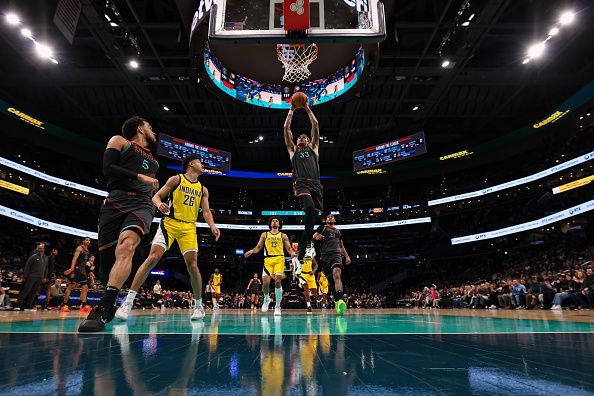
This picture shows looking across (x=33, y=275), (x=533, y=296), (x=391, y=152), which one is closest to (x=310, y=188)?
(x=33, y=275)

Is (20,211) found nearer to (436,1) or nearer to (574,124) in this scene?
(436,1)

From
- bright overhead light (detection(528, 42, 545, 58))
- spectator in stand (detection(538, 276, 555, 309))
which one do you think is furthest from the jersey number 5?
bright overhead light (detection(528, 42, 545, 58))

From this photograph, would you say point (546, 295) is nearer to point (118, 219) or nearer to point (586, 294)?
point (586, 294)

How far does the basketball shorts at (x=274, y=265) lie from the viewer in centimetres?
848

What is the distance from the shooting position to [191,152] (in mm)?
23016

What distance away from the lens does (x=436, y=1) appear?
512 inches

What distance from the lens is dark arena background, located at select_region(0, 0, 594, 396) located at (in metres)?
1.80

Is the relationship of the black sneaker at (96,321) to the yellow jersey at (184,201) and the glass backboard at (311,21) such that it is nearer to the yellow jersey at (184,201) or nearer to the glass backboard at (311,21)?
the yellow jersey at (184,201)

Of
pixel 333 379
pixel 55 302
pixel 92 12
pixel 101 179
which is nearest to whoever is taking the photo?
pixel 333 379

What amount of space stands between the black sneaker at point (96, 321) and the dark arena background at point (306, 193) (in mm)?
21

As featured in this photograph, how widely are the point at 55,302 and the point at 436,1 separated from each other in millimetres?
18935

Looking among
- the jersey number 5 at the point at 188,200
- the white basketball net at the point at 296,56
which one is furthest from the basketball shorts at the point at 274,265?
the white basketball net at the point at 296,56

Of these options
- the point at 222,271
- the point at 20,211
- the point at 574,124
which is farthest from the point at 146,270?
the point at 222,271

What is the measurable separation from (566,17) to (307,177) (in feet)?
46.0
